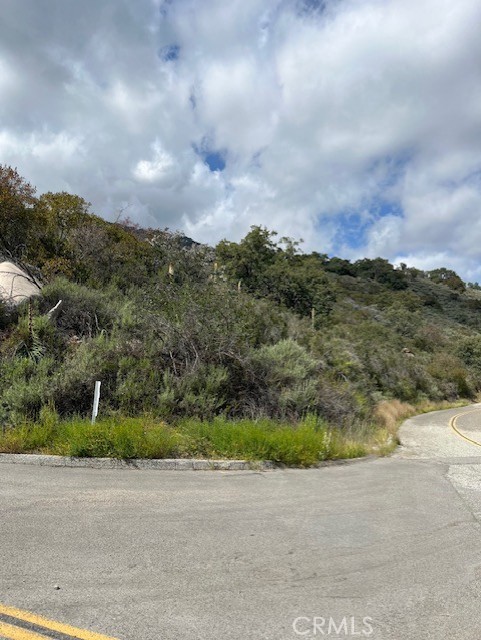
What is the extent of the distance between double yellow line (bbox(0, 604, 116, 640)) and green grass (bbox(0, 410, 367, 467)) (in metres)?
3.85

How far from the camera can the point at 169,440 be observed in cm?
738

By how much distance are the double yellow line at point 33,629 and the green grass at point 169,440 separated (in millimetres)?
3849

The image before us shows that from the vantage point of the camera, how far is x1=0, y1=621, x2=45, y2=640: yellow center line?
9.41 feet

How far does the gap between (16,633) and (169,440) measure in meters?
4.49

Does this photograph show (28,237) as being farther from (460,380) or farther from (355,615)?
(460,380)

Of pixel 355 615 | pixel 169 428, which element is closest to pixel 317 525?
pixel 355 615

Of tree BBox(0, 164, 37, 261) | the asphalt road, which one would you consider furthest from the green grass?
tree BBox(0, 164, 37, 261)

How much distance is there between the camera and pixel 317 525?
5043 mm

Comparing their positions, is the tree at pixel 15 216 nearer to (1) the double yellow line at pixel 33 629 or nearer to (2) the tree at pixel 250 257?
(1) the double yellow line at pixel 33 629

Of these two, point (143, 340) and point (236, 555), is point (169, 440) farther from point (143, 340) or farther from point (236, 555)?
point (143, 340)

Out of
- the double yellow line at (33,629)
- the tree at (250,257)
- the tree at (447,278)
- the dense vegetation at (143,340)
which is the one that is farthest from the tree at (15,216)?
the tree at (447,278)

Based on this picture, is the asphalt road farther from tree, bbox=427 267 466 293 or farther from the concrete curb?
tree, bbox=427 267 466 293

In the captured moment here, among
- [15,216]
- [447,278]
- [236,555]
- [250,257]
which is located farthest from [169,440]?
[447,278]

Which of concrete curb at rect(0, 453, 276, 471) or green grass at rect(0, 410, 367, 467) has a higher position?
green grass at rect(0, 410, 367, 467)
